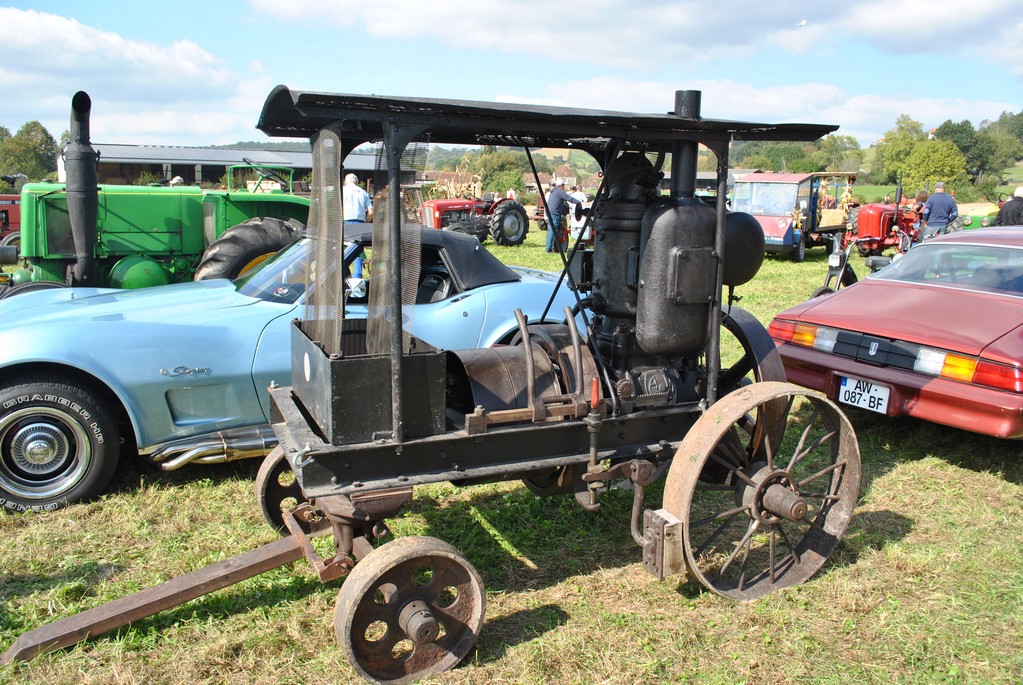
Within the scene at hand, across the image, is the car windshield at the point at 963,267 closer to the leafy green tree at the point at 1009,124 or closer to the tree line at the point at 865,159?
the tree line at the point at 865,159

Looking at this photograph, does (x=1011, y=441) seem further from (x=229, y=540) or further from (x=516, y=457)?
(x=229, y=540)

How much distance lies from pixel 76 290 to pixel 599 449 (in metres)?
3.99

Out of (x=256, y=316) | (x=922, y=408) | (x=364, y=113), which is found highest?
(x=364, y=113)

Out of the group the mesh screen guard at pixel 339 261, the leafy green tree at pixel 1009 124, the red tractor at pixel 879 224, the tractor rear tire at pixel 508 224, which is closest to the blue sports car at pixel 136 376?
the mesh screen guard at pixel 339 261

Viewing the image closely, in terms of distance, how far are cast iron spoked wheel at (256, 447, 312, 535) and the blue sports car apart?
1.66 ft

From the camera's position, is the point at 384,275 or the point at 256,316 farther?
the point at 256,316

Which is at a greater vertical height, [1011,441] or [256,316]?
[256,316]

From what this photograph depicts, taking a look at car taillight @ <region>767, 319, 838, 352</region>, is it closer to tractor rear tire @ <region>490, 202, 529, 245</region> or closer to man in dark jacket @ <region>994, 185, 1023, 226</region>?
man in dark jacket @ <region>994, 185, 1023, 226</region>

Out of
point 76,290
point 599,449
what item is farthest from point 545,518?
point 76,290

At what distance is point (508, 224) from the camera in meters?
19.5

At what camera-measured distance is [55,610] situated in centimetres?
356

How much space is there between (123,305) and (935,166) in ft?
152

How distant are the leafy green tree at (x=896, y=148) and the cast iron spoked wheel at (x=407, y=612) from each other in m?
51.8

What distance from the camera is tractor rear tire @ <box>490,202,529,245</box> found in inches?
760
